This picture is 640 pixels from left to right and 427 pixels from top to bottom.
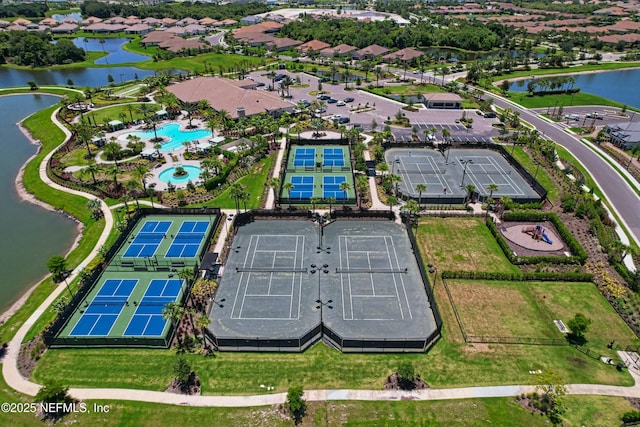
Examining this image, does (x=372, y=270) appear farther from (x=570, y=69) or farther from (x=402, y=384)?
(x=570, y=69)

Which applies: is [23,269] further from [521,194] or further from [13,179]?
[521,194]

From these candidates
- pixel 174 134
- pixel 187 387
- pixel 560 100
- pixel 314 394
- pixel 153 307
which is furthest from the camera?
pixel 560 100

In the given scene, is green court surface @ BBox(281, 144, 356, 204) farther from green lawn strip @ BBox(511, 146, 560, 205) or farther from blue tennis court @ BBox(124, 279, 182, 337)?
green lawn strip @ BBox(511, 146, 560, 205)

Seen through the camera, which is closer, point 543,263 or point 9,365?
point 9,365

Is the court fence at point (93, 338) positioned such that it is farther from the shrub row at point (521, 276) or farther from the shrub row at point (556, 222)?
the shrub row at point (556, 222)

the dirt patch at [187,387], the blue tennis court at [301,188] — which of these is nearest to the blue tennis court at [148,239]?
the blue tennis court at [301,188]

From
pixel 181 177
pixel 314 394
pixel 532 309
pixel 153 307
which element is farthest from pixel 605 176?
pixel 153 307

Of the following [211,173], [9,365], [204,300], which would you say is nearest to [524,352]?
[204,300]
